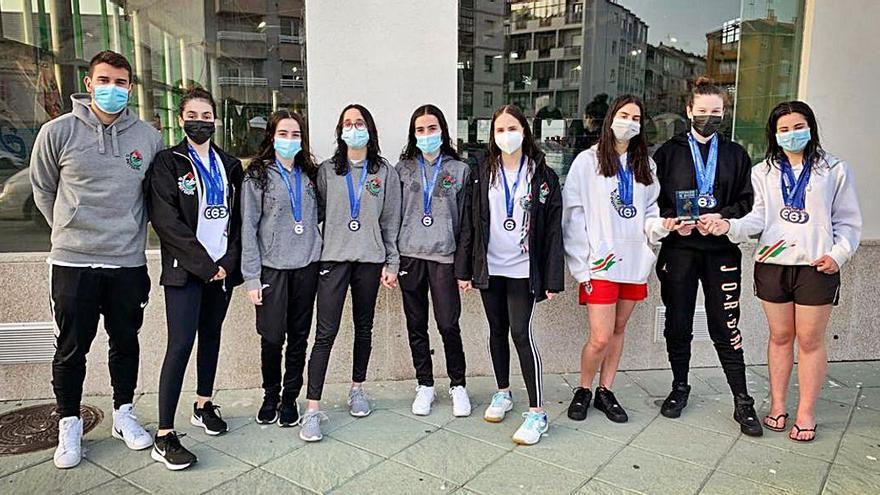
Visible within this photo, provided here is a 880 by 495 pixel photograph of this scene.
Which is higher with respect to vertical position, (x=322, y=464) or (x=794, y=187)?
(x=794, y=187)

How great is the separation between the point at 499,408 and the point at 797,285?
195 centimetres

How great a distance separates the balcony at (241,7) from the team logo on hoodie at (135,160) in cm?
212

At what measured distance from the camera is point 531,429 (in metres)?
3.88

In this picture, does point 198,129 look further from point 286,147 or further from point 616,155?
point 616,155

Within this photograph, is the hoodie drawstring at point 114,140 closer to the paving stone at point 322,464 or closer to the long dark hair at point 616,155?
the paving stone at point 322,464

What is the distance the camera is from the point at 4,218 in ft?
15.9

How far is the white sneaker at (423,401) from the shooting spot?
4.30 meters

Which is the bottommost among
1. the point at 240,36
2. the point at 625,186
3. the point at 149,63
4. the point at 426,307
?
the point at 426,307

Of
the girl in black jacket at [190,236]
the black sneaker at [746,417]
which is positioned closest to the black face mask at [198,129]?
the girl in black jacket at [190,236]

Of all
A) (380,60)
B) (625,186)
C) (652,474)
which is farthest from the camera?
(380,60)

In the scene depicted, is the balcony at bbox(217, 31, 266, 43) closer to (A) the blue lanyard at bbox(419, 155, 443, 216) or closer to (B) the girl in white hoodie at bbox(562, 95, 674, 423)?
(A) the blue lanyard at bbox(419, 155, 443, 216)

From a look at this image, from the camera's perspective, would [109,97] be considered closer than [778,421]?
Yes

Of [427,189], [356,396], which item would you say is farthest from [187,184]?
[356,396]

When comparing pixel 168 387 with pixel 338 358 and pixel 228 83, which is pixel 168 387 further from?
pixel 228 83
